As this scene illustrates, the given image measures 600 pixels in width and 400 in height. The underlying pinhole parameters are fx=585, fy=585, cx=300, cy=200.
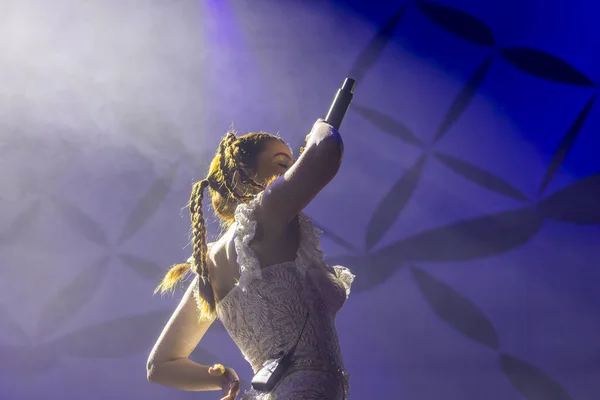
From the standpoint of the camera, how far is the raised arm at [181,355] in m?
1.25

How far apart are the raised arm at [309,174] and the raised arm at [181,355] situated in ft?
1.02

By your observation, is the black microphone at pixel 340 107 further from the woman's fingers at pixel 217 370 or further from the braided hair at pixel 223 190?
the woman's fingers at pixel 217 370

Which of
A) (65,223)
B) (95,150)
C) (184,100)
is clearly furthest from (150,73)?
(65,223)

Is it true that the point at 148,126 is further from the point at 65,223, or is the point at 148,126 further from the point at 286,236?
the point at 286,236

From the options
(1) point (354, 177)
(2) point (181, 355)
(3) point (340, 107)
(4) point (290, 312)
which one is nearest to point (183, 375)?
(2) point (181, 355)

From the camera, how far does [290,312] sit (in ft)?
3.66

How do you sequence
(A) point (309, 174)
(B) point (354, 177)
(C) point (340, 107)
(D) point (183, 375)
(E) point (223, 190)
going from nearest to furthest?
1. (A) point (309, 174)
2. (C) point (340, 107)
3. (D) point (183, 375)
4. (E) point (223, 190)
5. (B) point (354, 177)

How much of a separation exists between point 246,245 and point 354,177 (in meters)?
1.86

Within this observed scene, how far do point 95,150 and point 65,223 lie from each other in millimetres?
415

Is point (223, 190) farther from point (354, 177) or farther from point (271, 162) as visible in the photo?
point (354, 177)

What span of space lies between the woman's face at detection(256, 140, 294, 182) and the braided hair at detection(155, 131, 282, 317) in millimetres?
11

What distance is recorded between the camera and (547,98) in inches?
112

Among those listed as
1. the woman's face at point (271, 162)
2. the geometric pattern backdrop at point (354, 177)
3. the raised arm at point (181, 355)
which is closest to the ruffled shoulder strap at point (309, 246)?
the woman's face at point (271, 162)

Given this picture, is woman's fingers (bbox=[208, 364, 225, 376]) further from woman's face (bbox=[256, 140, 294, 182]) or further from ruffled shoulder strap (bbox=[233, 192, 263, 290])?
woman's face (bbox=[256, 140, 294, 182])
